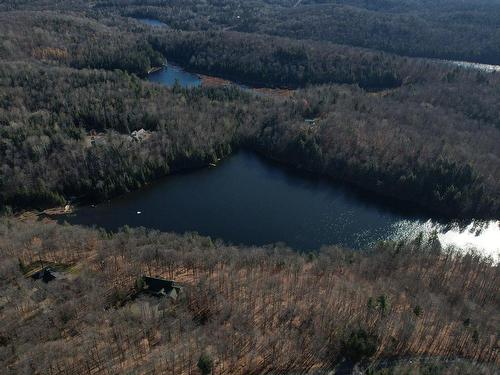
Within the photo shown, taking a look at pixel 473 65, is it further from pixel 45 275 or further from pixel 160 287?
pixel 45 275

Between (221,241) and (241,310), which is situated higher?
(241,310)

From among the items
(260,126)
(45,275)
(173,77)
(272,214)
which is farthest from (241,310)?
(173,77)

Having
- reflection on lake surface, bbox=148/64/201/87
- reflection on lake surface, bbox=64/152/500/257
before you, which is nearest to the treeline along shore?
reflection on lake surface, bbox=64/152/500/257

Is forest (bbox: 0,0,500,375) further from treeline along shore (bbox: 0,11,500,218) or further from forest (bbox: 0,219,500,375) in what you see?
treeline along shore (bbox: 0,11,500,218)

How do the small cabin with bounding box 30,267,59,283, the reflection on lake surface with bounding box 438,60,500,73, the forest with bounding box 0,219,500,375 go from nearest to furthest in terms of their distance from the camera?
the forest with bounding box 0,219,500,375
the small cabin with bounding box 30,267,59,283
the reflection on lake surface with bounding box 438,60,500,73

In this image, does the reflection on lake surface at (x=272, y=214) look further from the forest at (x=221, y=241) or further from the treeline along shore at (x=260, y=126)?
the treeline along shore at (x=260, y=126)
